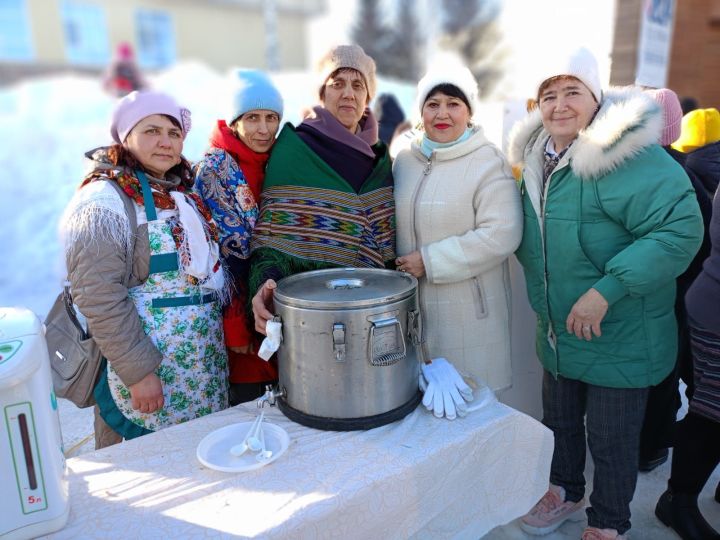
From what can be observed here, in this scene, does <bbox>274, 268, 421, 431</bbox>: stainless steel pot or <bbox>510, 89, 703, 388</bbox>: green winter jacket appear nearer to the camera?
<bbox>274, 268, 421, 431</bbox>: stainless steel pot

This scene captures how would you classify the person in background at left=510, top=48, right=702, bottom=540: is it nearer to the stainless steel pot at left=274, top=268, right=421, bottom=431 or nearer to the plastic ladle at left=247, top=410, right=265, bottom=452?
the stainless steel pot at left=274, top=268, right=421, bottom=431

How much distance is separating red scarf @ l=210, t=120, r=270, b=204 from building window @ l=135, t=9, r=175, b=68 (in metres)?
14.7

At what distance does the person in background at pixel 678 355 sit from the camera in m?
2.26

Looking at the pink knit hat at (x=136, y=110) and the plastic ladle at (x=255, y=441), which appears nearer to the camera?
the plastic ladle at (x=255, y=441)

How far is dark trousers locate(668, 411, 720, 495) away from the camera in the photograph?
6.47 feet

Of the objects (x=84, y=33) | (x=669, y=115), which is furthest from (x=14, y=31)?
(x=669, y=115)

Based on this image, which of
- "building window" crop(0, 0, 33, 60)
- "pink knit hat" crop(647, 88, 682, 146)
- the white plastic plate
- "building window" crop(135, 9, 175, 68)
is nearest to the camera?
the white plastic plate

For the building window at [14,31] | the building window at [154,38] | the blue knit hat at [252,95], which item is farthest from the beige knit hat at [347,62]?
the building window at [154,38]

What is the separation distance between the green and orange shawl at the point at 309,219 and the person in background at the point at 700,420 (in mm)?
1091

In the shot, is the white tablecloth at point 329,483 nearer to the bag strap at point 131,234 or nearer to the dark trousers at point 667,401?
the bag strap at point 131,234

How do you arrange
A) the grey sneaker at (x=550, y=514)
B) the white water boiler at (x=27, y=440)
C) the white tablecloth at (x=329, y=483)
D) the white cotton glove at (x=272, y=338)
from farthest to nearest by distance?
the grey sneaker at (x=550, y=514) < the white cotton glove at (x=272, y=338) < the white tablecloth at (x=329, y=483) < the white water boiler at (x=27, y=440)

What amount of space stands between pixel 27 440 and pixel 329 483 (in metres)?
0.65

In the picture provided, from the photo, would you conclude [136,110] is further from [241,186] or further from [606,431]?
[606,431]

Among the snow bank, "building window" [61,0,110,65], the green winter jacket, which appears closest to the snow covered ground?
the snow bank
